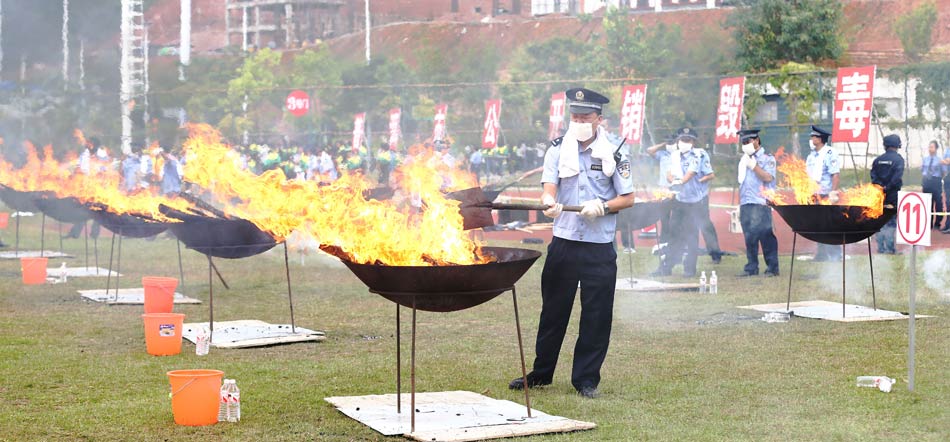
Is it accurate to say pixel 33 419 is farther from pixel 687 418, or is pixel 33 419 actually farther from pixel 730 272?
pixel 730 272

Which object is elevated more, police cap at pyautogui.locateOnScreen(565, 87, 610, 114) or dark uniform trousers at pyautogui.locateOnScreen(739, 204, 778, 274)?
police cap at pyautogui.locateOnScreen(565, 87, 610, 114)

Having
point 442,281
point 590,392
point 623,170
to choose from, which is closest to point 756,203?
point 623,170

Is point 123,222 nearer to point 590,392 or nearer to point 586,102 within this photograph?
point 586,102

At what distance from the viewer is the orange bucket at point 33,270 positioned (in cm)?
1630

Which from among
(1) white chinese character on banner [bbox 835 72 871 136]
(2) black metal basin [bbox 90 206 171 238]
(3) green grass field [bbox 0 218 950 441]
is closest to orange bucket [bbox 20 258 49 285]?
(3) green grass field [bbox 0 218 950 441]

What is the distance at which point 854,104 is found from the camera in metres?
23.3

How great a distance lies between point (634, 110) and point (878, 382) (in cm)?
2129

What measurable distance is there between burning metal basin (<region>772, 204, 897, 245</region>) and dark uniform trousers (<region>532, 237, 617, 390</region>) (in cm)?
439

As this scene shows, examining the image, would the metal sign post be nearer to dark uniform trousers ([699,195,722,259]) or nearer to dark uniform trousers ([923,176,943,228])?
dark uniform trousers ([699,195,722,259])

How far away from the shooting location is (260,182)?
10016 millimetres

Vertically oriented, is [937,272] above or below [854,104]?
below

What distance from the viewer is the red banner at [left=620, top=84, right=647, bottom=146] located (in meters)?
28.8

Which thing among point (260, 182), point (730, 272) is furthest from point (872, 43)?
point (260, 182)

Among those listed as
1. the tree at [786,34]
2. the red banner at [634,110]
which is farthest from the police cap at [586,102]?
the tree at [786,34]
